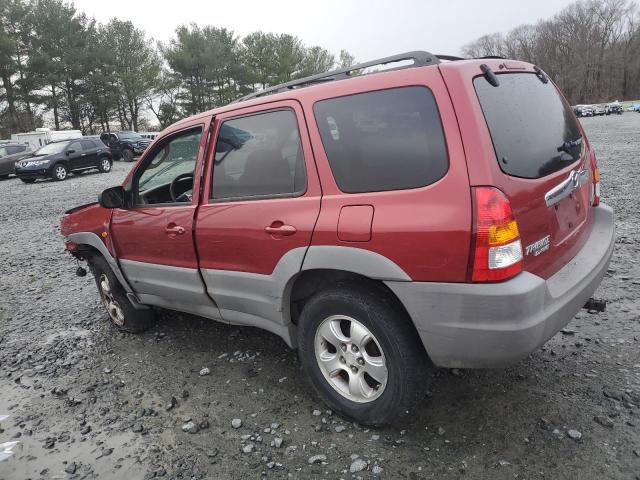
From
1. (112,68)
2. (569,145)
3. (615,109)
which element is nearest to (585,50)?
(615,109)

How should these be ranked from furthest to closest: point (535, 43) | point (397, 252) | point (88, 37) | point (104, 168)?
point (535, 43)
point (88, 37)
point (104, 168)
point (397, 252)

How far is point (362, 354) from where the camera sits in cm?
253

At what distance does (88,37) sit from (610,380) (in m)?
48.6

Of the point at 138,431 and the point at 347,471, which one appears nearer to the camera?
the point at 347,471

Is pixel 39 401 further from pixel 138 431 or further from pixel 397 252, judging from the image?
pixel 397 252

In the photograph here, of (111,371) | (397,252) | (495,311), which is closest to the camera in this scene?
(495,311)

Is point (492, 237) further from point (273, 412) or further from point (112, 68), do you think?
point (112, 68)

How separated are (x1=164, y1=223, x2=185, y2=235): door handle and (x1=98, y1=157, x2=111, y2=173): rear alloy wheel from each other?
62.8 ft

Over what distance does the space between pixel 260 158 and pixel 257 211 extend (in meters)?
0.35

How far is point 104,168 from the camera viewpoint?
2064 centimetres

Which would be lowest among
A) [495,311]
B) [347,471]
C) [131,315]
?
[347,471]

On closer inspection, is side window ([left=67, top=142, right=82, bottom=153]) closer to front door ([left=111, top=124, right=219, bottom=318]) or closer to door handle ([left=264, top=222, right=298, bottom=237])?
front door ([left=111, top=124, right=219, bottom=318])

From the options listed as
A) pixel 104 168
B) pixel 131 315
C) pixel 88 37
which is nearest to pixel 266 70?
pixel 88 37

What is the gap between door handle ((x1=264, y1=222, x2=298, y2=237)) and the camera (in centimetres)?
260
